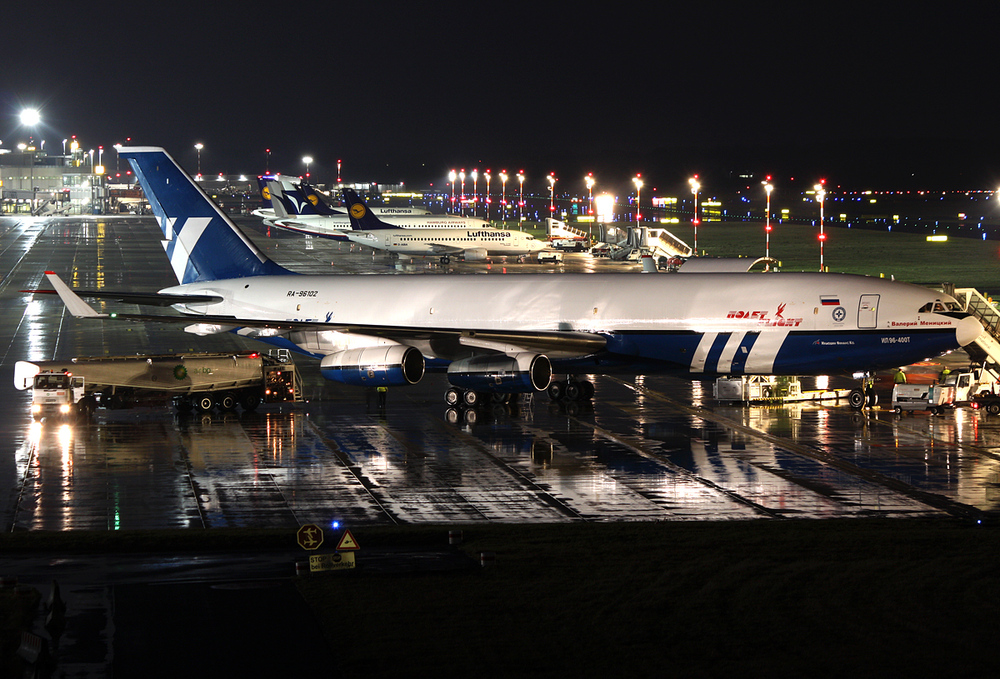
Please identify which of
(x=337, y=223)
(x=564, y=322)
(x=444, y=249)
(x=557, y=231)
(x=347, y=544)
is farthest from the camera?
(x=557, y=231)

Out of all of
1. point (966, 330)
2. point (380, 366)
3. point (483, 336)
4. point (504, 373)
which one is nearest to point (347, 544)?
point (504, 373)

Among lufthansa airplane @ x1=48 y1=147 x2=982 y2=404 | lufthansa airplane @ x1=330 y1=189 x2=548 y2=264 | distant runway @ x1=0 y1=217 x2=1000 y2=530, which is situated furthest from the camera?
lufthansa airplane @ x1=330 y1=189 x2=548 y2=264

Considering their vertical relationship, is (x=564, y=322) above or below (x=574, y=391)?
above

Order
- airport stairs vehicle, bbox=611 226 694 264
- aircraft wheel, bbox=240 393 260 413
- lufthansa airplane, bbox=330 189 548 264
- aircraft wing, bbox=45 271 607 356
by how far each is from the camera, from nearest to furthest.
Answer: aircraft wing, bbox=45 271 607 356, aircraft wheel, bbox=240 393 260 413, airport stairs vehicle, bbox=611 226 694 264, lufthansa airplane, bbox=330 189 548 264

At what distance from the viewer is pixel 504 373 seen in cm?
3869

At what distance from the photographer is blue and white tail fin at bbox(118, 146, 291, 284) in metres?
45.1

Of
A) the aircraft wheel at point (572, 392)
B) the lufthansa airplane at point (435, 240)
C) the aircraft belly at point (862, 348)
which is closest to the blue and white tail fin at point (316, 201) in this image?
the lufthansa airplane at point (435, 240)

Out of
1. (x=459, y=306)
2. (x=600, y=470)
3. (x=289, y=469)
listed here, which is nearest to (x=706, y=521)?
(x=600, y=470)

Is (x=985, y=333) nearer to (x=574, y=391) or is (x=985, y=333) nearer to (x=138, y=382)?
(x=574, y=391)

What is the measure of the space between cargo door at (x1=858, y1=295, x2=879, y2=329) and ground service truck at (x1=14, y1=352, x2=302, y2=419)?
20664 millimetres

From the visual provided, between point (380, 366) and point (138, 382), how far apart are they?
26.8 feet

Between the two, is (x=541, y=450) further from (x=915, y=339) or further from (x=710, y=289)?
(x=915, y=339)

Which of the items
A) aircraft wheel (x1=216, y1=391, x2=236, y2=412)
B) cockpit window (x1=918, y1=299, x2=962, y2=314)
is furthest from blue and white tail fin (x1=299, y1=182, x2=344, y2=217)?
cockpit window (x1=918, y1=299, x2=962, y2=314)

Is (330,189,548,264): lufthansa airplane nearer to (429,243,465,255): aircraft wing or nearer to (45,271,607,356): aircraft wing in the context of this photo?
(429,243,465,255): aircraft wing
